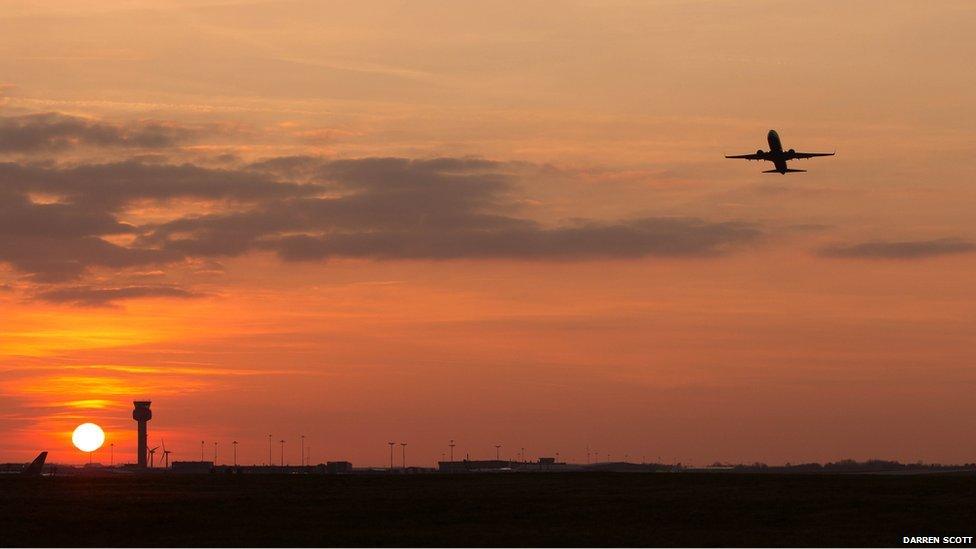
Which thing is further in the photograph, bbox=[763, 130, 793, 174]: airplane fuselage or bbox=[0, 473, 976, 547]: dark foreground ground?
bbox=[763, 130, 793, 174]: airplane fuselage

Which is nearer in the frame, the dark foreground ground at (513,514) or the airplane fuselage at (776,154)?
the dark foreground ground at (513,514)

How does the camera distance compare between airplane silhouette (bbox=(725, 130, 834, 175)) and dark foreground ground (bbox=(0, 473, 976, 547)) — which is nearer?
dark foreground ground (bbox=(0, 473, 976, 547))

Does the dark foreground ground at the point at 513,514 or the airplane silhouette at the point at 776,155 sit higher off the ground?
the airplane silhouette at the point at 776,155

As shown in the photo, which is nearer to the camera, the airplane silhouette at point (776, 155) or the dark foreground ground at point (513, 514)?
the dark foreground ground at point (513, 514)

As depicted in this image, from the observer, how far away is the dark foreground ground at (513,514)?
3866 inches

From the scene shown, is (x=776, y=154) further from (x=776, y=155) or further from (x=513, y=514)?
(x=513, y=514)

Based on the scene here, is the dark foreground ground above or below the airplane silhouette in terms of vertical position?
below

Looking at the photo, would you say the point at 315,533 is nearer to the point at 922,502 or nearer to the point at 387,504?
the point at 387,504

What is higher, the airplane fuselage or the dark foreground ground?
the airplane fuselage

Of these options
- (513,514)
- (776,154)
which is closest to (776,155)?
(776,154)

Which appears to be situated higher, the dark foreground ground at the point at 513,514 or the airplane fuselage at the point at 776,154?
the airplane fuselage at the point at 776,154

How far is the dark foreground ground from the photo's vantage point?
9819 centimetres

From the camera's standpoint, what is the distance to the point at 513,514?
4609 inches

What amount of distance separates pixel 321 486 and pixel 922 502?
254 feet
